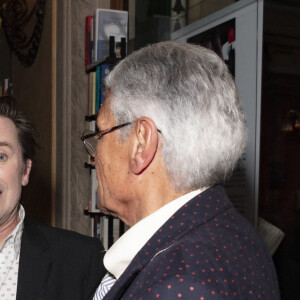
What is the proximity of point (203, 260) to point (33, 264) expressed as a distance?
138 cm

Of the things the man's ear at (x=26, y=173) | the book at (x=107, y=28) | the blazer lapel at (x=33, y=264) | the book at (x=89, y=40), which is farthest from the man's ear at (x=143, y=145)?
the book at (x=89, y=40)

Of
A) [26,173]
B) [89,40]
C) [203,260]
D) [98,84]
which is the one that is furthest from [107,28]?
[203,260]

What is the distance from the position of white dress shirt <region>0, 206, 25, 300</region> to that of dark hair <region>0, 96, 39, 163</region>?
0.31 meters

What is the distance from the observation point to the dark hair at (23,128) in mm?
2426

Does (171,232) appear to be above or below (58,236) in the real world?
above

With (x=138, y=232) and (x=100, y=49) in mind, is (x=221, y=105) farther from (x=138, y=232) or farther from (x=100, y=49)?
(x=100, y=49)

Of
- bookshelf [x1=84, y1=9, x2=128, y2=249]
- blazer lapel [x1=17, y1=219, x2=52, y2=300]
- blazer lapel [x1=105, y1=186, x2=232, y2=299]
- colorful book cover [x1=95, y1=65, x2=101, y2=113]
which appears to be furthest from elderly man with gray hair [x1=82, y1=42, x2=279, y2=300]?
colorful book cover [x1=95, y1=65, x2=101, y2=113]

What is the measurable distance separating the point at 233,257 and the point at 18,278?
1.33 m

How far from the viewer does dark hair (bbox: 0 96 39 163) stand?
2426 mm

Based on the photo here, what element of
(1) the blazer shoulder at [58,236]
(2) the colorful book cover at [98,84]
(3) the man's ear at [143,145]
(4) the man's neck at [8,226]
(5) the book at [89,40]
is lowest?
(1) the blazer shoulder at [58,236]

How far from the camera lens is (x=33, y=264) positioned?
2.23 metres

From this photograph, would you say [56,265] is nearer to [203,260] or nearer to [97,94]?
[203,260]

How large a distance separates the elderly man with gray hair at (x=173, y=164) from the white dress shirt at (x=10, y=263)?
0.94 metres

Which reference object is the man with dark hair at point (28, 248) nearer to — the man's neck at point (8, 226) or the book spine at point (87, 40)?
the man's neck at point (8, 226)
